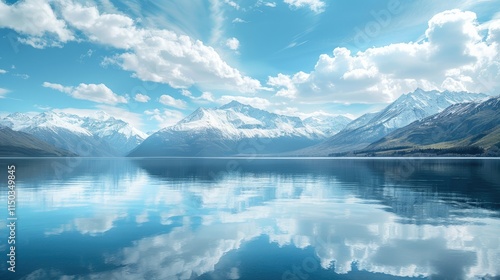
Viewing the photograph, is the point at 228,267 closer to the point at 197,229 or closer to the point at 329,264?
the point at 329,264

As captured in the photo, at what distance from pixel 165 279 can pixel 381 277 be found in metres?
16.8

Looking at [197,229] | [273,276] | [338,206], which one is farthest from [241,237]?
[338,206]

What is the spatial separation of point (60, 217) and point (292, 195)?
44602 millimetres

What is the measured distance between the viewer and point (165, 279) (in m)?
25.8

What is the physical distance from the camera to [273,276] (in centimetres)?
2638

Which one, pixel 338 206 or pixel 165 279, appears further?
pixel 338 206

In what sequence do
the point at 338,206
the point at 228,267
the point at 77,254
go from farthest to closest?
the point at 338,206
the point at 77,254
the point at 228,267

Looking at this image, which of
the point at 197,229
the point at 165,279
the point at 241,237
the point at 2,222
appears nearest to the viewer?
the point at 165,279

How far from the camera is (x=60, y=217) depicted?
49.3 meters

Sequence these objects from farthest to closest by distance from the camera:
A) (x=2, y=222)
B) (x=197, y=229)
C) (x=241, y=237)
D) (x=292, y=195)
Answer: (x=292, y=195)
(x=2, y=222)
(x=197, y=229)
(x=241, y=237)

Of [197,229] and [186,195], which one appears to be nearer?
[197,229]

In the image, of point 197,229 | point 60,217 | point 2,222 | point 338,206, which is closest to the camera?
point 197,229

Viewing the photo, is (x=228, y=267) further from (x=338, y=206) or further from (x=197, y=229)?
(x=338, y=206)

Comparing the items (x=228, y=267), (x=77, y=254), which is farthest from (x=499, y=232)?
(x=77, y=254)
